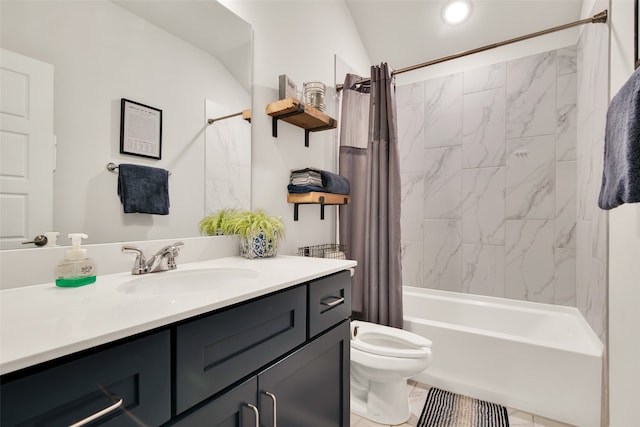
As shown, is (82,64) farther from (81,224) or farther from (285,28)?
(285,28)

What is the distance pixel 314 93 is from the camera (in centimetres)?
178

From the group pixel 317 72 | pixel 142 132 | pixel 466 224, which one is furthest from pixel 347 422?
pixel 317 72

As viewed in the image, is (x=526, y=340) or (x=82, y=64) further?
(x=526, y=340)

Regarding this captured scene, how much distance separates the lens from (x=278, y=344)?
889 millimetres

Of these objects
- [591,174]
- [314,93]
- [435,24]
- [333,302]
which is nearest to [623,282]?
[591,174]

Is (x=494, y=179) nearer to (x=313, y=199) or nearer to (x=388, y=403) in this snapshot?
(x=313, y=199)

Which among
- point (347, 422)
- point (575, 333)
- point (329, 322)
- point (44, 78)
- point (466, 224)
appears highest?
point (44, 78)

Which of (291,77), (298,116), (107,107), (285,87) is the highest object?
(291,77)

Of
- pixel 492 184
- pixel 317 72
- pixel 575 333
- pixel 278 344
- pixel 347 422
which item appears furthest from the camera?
pixel 492 184

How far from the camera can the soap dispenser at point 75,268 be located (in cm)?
84

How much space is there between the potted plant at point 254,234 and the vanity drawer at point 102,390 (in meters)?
0.77

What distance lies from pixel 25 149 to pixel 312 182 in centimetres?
116

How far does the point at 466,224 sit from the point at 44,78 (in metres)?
2.59

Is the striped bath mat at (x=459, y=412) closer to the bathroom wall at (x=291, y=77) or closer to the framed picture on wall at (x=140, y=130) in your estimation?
the bathroom wall at (x=291, y=77)
